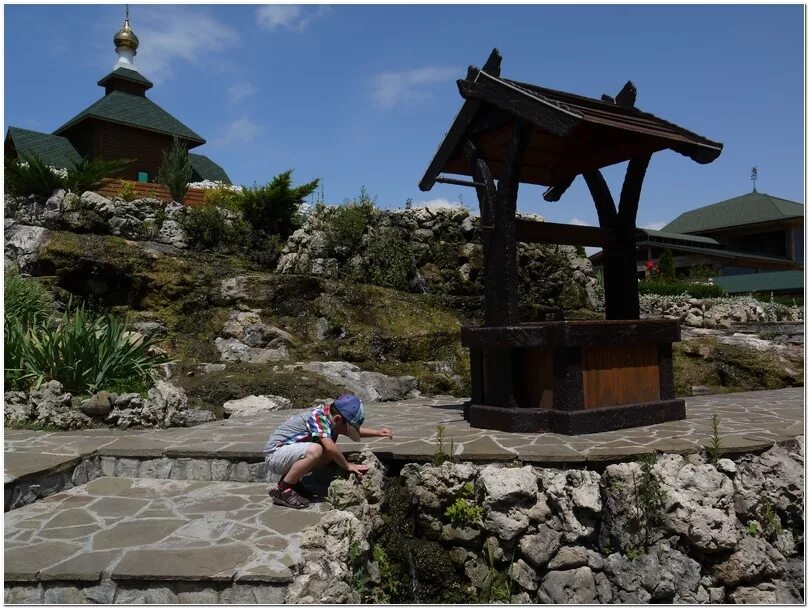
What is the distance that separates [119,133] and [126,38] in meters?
5.76

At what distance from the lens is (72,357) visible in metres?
7.54

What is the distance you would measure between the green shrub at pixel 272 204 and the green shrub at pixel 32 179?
12.8 feet

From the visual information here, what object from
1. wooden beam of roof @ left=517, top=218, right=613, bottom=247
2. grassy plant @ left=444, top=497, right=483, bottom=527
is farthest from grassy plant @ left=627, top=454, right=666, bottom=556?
wooden beam of roof @ left=517, top=218, right=613, bottom=247

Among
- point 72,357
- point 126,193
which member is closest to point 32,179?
point 126,193

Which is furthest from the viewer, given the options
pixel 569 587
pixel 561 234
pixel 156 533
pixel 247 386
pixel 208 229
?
pixel 208 229

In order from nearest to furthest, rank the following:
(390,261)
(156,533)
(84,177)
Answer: (156,533), (390,261), (84,177)

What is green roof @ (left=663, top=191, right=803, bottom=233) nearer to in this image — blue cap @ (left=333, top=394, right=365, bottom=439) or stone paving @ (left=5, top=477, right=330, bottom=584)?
blue cap @ (left=333, top=394, right=365, bottom=439)

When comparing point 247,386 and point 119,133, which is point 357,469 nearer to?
point 247,386

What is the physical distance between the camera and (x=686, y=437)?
527 centimetres

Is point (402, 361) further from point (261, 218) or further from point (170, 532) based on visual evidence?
point (170, 532)

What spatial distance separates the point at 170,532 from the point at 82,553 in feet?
1.81

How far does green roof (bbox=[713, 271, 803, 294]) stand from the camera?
83.7ft

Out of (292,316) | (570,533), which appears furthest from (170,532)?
(292,316)

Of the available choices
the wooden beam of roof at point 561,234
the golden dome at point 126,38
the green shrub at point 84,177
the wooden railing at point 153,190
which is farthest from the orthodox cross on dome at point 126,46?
the wooden beam of roof at point 561,234
